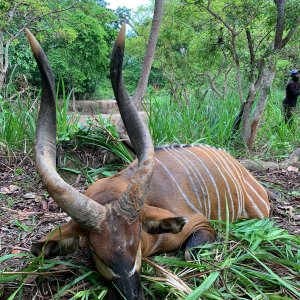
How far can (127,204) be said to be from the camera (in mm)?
2182

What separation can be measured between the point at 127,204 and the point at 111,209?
0.28ft

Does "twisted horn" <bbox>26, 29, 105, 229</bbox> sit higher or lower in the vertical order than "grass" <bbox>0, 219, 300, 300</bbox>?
higher

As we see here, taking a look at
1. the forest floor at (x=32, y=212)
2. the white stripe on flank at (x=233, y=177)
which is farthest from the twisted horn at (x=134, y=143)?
the white stripe on flank at (x=233, y=177)

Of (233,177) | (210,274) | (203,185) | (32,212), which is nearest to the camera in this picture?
(210,274)

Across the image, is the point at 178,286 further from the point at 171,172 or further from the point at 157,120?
the point at 157,120

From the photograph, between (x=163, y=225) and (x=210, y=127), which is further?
(x=210, y=127)

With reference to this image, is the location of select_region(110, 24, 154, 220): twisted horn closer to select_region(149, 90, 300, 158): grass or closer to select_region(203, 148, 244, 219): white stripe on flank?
select_region(203, 148, 244, 219): white stripe on flank

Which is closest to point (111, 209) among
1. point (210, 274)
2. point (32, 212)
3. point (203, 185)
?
point (210, 274)

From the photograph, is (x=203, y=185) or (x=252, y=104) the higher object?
(x=252, y=104)

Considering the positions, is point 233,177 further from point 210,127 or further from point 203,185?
point 210,127

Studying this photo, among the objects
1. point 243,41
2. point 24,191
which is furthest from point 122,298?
point 243,41

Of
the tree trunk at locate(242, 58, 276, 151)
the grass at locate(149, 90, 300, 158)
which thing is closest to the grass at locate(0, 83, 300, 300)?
the grass at locate(149, 90, 300, 158)

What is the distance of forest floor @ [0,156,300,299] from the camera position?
2.44 m

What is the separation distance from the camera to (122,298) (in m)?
2.07
